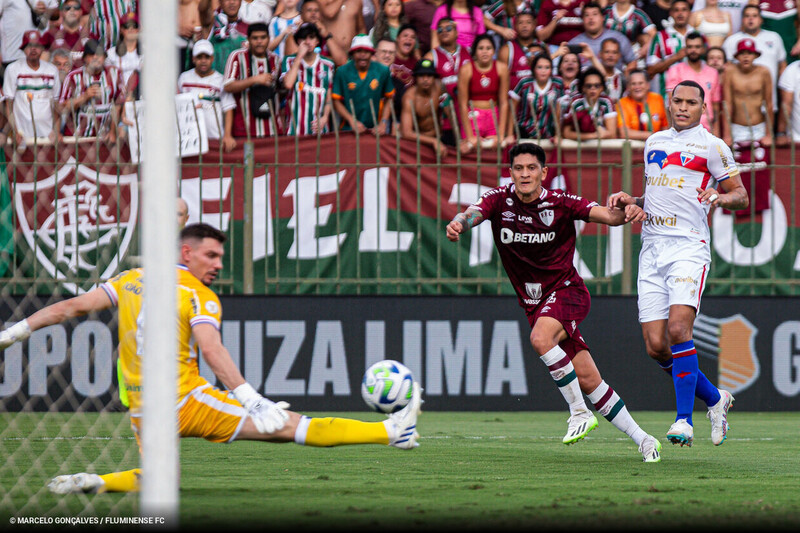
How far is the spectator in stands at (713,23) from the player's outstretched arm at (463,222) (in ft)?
23.3

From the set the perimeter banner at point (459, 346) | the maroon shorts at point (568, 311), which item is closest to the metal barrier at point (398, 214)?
the perimeter banner at point (459, 346)

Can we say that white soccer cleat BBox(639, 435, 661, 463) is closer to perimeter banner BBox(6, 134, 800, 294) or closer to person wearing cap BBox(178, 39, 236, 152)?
perimeter banner BBox(6, 134, 800, 294)

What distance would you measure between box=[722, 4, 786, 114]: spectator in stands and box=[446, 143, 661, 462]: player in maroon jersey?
6389 mm

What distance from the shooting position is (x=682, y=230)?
780 centimetres

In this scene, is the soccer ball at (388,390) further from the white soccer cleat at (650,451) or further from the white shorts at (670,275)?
the white shorts at (670,275)

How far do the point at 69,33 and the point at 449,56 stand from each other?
427 cm

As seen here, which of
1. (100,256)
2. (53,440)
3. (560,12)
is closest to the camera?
(53,440)

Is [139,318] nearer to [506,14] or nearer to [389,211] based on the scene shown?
A: [389,211]

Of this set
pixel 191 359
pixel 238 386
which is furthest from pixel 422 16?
pixel 238 386

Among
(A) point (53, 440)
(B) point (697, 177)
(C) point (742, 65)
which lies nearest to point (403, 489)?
(B) point (697, 177)

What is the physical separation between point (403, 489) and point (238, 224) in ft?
19.7

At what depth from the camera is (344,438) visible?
5.91 m

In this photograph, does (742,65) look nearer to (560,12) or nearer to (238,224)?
(560,12)

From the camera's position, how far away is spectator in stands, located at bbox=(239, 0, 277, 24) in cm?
1377
